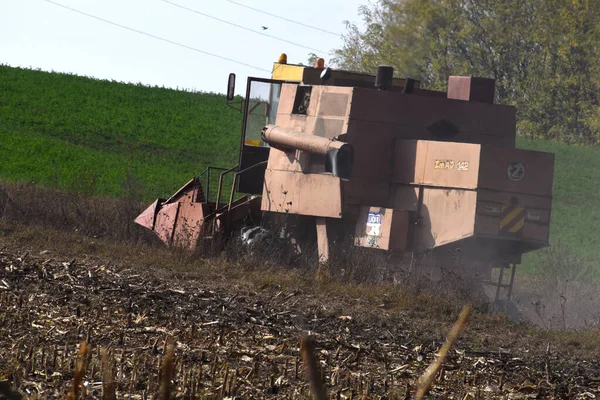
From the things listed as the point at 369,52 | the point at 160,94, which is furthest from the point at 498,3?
the point at 160,94

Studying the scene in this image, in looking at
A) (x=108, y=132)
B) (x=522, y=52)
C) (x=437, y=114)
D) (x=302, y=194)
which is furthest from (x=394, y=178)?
(x=522, y=52)

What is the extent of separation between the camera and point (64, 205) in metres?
15.9

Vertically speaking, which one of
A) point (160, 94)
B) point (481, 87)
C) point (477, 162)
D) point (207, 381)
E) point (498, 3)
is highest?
point (498, 3)

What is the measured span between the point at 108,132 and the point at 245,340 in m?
29.4

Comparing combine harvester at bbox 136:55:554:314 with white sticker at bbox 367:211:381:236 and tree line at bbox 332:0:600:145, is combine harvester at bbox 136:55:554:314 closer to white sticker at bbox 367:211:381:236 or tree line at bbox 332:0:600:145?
white sticker at bbox 367:211:381:236

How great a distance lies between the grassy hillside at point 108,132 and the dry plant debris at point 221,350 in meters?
15.8

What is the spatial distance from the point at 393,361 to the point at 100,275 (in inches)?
179

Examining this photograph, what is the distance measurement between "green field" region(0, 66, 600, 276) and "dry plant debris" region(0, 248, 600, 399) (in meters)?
14.0

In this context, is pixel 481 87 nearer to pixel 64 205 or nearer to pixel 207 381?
pixel 64 205

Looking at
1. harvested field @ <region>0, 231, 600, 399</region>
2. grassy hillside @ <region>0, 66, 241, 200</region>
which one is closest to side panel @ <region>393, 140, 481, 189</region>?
harvested field @ <region>0, 231, 600, 399</region>

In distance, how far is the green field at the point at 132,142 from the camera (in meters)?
27.3

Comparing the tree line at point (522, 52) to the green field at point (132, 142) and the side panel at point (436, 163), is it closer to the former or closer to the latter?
the green field at point (132, 142)

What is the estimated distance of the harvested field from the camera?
535 cm

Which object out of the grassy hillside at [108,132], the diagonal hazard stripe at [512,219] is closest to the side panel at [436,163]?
the diagonal hazard stripe at [512,219]
